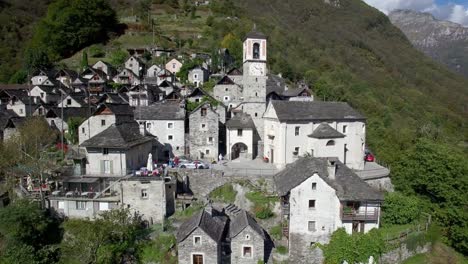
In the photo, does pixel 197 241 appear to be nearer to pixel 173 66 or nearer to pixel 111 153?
pixel 111 153

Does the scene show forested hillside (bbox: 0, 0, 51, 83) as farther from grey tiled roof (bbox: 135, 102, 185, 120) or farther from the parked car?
the parked car

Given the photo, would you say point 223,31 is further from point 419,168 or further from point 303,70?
point 419,168

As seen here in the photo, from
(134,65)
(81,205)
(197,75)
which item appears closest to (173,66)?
(134,65)

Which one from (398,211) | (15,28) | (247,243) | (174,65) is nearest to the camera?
(247,243)

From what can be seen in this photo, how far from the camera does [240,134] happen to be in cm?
4350

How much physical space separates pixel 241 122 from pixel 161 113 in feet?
32.8

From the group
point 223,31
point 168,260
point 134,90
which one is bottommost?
point 168,260

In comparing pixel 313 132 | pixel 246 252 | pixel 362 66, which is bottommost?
pixel 246 252

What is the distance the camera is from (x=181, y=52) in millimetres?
87812

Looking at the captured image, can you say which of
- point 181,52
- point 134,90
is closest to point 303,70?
point 181,52

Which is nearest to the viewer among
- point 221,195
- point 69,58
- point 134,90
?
point 221,195

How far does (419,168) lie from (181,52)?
63497mm

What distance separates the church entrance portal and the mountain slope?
1929 cm

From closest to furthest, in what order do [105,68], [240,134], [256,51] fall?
[240,134], [256,51], [105,68]
